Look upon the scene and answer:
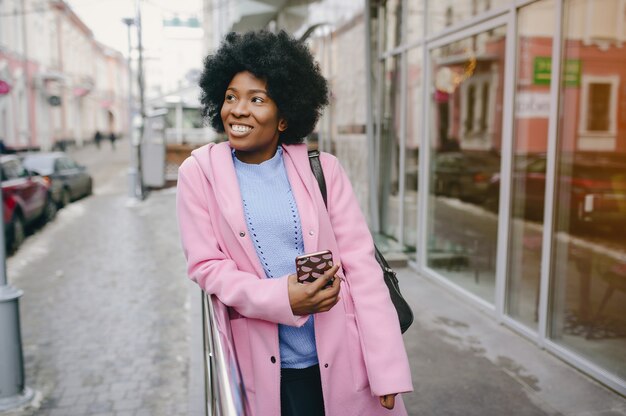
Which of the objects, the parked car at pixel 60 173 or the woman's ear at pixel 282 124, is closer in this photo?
the woman's ear at pixel 282 124

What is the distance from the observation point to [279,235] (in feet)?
6.44

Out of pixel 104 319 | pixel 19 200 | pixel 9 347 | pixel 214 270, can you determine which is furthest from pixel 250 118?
pixel 19 200

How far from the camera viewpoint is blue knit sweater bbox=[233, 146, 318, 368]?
196cm

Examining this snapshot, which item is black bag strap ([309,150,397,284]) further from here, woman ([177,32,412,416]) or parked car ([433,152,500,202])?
parked car ([433,152,500,202])

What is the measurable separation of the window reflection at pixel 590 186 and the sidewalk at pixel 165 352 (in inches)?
18.1

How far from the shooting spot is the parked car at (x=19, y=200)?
10.1 m

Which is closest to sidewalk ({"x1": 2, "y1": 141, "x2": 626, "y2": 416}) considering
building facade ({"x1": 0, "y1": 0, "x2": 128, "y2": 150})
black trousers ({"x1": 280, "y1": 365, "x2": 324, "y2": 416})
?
black trousers ({"x1": 280, "y1": 365, "x2": 324, "y2": 416})

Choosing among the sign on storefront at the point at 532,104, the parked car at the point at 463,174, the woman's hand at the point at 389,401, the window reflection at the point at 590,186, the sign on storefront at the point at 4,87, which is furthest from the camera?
the parked car at the point at 463,174

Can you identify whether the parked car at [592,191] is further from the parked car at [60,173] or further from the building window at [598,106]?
the parked car at [60,173]

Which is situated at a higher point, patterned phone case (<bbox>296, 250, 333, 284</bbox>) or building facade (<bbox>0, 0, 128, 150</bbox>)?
building facade (<bbox>0, 0, 128, 150</bbox>)

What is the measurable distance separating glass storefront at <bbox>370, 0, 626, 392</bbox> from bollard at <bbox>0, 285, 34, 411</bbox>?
3.88 m

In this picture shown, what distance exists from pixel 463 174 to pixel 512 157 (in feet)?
6.12

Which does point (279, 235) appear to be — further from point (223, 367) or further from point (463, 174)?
point (463, 174)

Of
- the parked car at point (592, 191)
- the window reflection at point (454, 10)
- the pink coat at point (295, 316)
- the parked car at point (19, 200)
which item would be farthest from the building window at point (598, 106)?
the parked car at point (19, 200)
